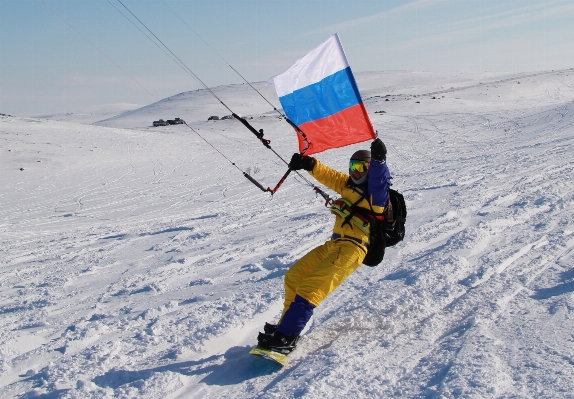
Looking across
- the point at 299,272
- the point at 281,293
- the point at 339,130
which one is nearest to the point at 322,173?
the point at 299,272

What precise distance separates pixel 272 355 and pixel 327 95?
287cm

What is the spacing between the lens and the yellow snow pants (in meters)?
3.97

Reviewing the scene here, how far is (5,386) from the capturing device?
3.70 meters

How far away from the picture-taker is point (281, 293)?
528cm

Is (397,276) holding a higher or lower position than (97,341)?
lower

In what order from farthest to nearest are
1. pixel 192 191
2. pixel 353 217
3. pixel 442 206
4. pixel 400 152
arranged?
1. pixel 400 152
2. pixel 192 191
3. pixel 442 206
4. pixel 353 217

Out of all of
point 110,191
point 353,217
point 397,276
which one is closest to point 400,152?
point 110,191

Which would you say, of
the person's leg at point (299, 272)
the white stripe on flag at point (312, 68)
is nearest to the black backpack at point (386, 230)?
the person's leg at point (299, 272)

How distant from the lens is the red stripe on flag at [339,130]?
541 cm

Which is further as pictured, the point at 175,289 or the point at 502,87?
the point at 502,87

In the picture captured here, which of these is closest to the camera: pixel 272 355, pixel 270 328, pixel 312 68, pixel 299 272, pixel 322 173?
pixel 272 355

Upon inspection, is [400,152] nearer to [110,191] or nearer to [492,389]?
[110,191]

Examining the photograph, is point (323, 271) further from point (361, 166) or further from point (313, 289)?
point (361, 166)

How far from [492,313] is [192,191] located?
10.6 m
